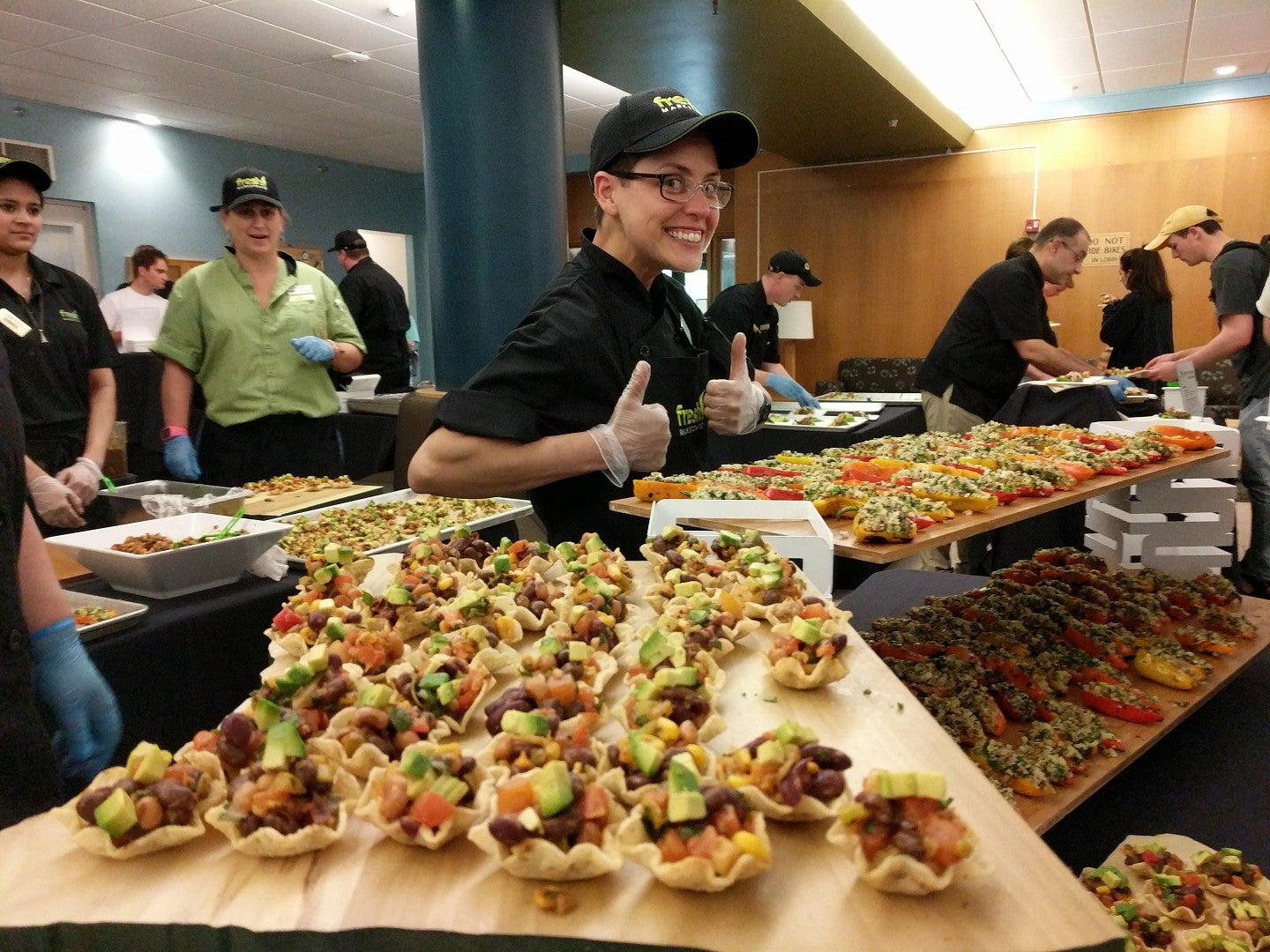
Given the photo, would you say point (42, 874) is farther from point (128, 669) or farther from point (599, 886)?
point (128, 669)

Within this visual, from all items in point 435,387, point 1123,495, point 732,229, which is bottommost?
point 1123,495

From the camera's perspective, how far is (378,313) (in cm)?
624

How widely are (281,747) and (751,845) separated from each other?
416mm

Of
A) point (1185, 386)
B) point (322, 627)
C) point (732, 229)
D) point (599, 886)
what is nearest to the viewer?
point (599, 886)

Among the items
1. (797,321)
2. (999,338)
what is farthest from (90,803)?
(797,321)

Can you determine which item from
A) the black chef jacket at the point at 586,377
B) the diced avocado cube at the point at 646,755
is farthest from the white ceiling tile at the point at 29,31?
the diced avocado cube at the point at 646,755

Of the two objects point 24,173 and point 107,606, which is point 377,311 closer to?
point 24,173

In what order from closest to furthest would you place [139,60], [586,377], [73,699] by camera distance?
1. [73,699]
2. [586,377]
3. [139,60]

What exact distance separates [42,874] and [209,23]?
680 centimetres

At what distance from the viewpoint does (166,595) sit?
2.07 meters

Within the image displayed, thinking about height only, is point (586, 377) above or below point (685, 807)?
above

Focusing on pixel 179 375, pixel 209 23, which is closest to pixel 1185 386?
pixel 179 375

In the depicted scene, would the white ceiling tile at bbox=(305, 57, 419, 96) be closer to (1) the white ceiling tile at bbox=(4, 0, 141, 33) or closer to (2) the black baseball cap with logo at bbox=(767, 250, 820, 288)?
(1) the white ceiling tile at bbox=(4, 0, 141, 33)

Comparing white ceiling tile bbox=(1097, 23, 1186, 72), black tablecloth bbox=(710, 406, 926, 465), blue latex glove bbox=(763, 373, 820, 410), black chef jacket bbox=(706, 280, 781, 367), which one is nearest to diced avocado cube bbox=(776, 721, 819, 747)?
blue latex glove bbox=(763, 373, 820, 410)
